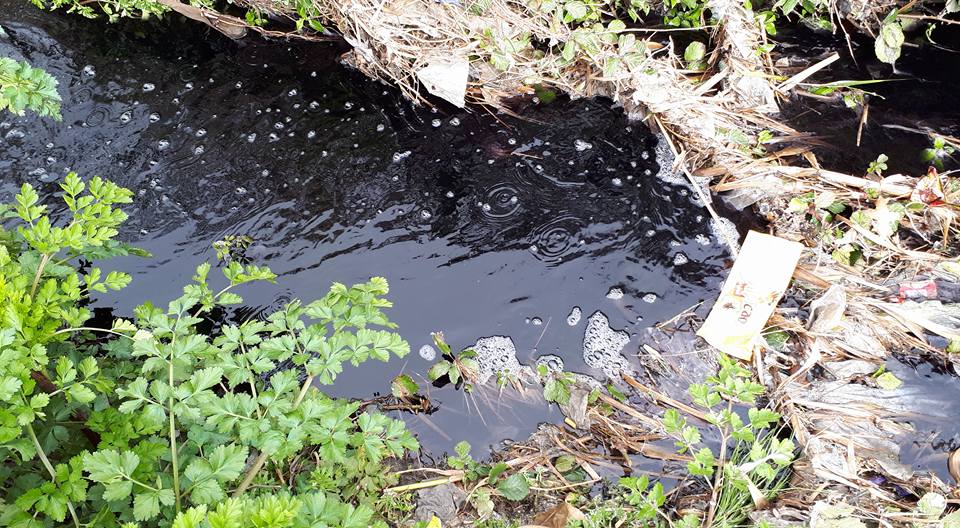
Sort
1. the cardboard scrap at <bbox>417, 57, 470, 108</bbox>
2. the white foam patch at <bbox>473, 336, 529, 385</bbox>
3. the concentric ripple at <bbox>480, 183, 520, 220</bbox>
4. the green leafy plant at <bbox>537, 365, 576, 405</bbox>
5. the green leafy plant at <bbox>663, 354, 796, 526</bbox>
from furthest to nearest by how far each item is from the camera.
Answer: the cardboard scrap at <bbox>417, 57, 470, 108</bbox>, the concentric ripple at <bbox>480, 183, 520, 220</bbox>, the white foam patch at <bbox>473, 336, 529, 385</bbox>, the green leafy plant at <bbox>537, 365, 576, 405</bbox>, the green leafy plant at <bbox>663, 354, 796, 526</bbox>

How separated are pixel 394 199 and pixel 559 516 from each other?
1.74 metres

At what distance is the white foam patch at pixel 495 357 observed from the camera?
8.87 feet

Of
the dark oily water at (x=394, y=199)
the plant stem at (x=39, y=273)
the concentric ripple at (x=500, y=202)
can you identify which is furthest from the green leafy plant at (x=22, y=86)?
the concentric ripple at (x=500, y=202)

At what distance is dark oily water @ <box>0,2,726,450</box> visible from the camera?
283 cm

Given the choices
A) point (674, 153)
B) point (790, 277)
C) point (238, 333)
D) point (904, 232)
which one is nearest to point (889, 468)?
point (790, 277)

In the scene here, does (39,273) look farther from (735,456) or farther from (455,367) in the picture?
(735,456)

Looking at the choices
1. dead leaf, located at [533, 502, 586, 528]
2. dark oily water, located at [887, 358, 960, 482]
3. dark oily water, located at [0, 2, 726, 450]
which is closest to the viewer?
dead leaf, located at [533, 502, 586, 528]

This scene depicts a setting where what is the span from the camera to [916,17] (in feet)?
11.8

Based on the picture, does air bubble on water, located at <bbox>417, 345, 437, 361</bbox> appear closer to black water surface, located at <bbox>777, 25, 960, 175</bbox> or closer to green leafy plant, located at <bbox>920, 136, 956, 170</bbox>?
black water surface, located at <bbox>777, 25, 960, 175</bbox>

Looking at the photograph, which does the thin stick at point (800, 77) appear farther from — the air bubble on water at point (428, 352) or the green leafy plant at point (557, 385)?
the air bubble on water at point (428, 352)

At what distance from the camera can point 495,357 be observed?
275 cm

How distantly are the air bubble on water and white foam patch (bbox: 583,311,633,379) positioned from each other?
67cm

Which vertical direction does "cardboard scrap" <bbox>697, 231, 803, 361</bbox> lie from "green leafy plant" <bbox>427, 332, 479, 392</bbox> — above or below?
above

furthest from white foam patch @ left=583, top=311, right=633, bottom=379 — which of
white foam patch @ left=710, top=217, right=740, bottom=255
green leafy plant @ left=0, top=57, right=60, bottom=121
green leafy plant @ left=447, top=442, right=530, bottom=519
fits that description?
green leafy plant @ left=0, top=57, right=60, bottom=121
